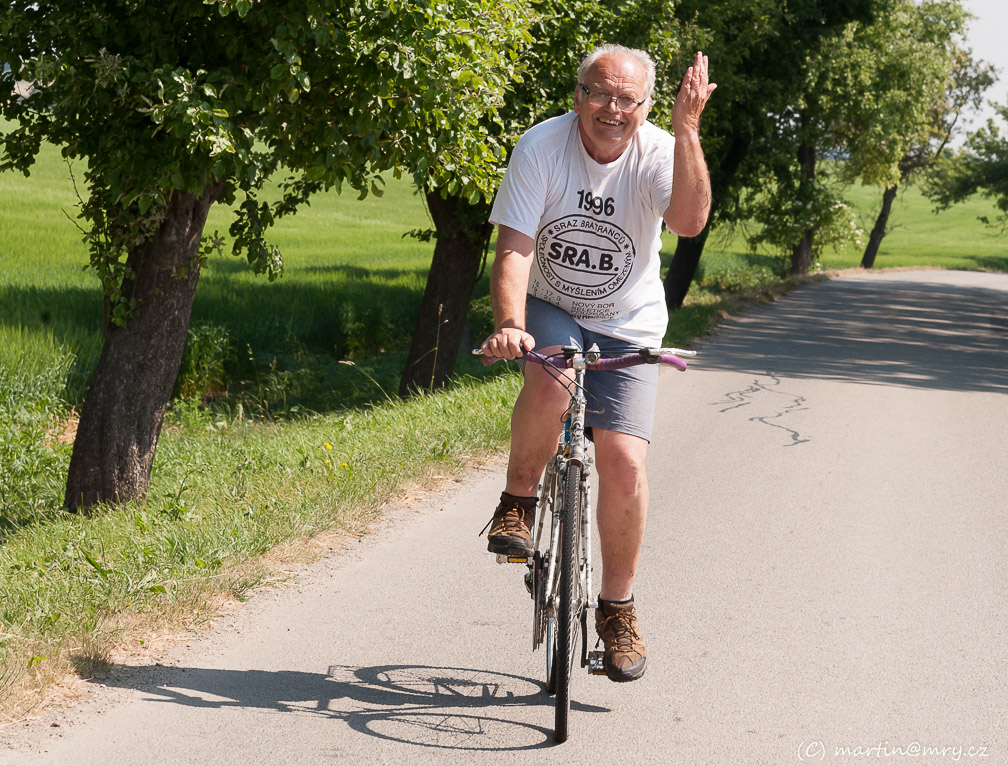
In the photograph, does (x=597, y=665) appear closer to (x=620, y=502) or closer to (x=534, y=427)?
(x=620, y=502)

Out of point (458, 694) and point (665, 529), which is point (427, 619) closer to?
point (458, 694)

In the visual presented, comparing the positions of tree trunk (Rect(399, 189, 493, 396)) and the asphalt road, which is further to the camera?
tree trunk (Rect(399, 189, 493, 396))

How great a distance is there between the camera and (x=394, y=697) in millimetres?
3887

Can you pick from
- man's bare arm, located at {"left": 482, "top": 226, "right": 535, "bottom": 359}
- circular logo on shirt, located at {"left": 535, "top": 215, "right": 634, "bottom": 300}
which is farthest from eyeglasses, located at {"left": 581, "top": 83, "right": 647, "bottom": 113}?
man's bare arm, located at {"left": 482, "top": 226, "right": 535, "bottom": 359}

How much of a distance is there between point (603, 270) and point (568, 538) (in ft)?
3.00

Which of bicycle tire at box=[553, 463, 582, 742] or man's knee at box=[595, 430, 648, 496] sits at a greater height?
man's knee at box=[595, 430, 648, 496]

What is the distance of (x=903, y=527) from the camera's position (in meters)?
6.39

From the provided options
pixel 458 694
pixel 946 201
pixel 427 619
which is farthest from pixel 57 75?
pixel 946 201

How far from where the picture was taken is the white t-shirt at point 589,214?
12.2 feet

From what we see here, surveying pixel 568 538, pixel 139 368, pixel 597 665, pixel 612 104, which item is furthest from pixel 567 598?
pixel 139 368

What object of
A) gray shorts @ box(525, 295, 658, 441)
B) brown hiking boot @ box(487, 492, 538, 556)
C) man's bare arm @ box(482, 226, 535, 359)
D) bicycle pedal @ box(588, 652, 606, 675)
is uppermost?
man's bare arm @ box(482, 226, 535, 359)

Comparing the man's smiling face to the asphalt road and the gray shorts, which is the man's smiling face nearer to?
the gray shorts

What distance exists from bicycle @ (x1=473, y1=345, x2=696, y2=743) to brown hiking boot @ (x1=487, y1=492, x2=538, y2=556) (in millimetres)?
62

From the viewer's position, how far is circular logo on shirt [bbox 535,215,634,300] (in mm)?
3811
